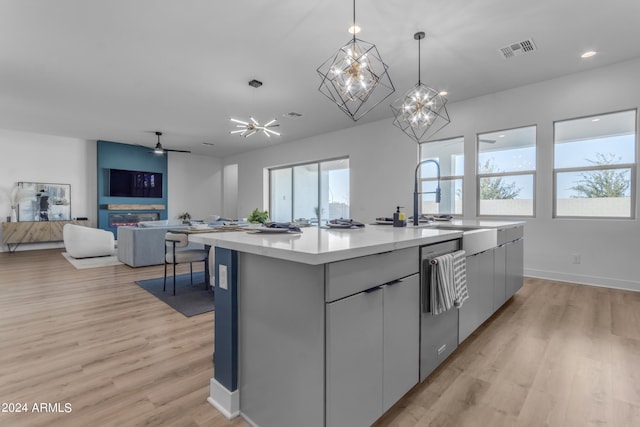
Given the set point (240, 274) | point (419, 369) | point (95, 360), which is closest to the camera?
point (240, 274)

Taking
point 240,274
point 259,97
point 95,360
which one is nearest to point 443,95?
point 259,97

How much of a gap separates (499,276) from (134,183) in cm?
960

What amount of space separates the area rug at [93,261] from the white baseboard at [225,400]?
4924mm

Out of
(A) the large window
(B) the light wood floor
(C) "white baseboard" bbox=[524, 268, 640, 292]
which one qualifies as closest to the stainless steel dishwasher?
(B) the light wood floor

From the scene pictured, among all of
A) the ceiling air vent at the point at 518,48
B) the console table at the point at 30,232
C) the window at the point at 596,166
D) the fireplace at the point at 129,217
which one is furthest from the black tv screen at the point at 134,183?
the window at the point at 596,166

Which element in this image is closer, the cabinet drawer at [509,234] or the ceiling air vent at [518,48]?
the cabinet drawer at [509,234]

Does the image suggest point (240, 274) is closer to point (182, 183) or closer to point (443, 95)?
point (443, 95)

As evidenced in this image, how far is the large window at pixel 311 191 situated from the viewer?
7703mm

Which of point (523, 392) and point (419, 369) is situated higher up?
point (419, 369)

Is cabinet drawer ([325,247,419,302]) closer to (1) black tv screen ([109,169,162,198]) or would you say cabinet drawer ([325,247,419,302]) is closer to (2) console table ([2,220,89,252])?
(2) console table ([2,220,89,252])

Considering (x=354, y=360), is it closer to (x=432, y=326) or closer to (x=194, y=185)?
(x=432, y=326)

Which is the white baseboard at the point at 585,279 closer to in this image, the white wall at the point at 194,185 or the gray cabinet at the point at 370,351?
the gray cabinet at the point at 370,351

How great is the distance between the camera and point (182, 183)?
32.8 ft

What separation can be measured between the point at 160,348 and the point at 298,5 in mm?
3157
